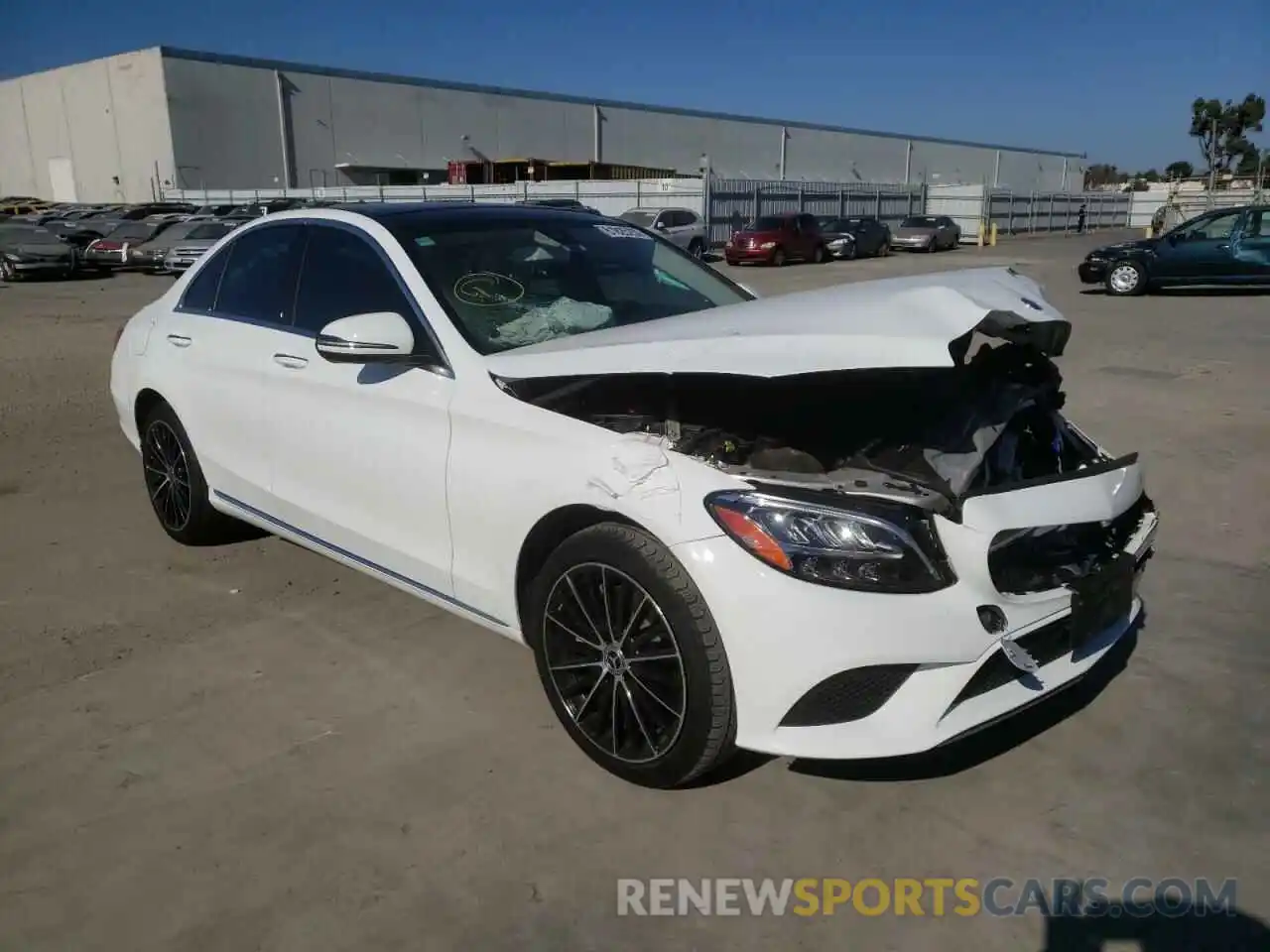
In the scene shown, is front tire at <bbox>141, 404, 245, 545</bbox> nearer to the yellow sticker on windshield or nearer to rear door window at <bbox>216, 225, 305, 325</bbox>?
rear door window at <bbox>216, 225, 305, 325</bbox>

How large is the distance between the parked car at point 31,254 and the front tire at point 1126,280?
22.8m

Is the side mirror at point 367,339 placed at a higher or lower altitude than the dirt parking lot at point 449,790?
higher

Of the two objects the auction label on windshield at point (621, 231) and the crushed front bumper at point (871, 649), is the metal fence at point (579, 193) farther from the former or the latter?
the crushed front bumper at point (871, 649)

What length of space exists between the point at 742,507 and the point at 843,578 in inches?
12.0

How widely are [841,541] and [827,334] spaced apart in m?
0.58

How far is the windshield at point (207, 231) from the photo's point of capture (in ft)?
79.2

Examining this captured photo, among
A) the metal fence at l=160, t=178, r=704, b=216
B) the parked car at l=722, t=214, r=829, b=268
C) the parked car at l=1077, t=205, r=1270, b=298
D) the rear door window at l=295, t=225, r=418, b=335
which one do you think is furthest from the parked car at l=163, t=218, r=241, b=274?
the rear door window at l=295, t=225, r=418, b=335

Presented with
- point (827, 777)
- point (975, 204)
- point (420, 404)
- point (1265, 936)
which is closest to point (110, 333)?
point (420, 404)

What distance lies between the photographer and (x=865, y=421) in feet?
10.6

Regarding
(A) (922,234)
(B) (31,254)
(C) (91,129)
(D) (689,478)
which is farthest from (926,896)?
(C) (91,129)

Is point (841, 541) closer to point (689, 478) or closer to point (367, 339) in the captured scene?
point (689, 478)

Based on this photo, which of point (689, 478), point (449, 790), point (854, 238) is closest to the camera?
point (689, 478)

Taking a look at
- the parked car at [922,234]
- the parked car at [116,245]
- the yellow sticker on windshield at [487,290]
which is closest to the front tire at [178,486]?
the yellow sticker on windshield at [487,290]

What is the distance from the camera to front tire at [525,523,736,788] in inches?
98.4
